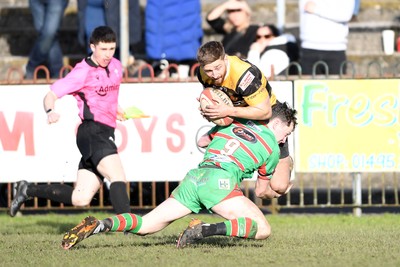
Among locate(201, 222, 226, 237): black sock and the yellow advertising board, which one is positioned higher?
the yellow advertising board

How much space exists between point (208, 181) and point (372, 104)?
527cm

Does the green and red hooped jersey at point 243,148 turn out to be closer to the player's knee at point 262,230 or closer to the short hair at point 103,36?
the player's knee at point 262,230

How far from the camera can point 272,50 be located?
1656cm

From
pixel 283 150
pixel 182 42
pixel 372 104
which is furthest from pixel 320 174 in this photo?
pixel 283 150

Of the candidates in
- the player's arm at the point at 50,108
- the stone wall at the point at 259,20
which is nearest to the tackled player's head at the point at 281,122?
the player's arm at the point at 50,108

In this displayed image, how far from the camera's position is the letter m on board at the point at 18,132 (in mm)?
14867

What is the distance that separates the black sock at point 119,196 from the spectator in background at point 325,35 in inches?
196

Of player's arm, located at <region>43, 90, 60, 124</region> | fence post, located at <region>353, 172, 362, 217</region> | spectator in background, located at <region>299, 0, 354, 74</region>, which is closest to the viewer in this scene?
player's arm, located at <region>43, 90, 60, 124</region>

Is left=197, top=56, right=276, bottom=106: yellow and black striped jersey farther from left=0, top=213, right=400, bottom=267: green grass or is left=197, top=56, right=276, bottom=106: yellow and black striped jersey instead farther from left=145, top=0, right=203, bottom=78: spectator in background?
left=145, top=0, right=203, bottom=78: spectator in background

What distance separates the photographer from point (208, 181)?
10.2 metres

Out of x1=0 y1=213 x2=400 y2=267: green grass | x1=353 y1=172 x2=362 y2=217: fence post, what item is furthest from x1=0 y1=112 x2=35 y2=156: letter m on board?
x1=353 y1=172 x2=362 y2=217: fence post

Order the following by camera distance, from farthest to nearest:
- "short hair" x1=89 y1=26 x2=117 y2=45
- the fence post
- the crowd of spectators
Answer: the crowd of spectators
the fence post
"short hair" x1=89 y1=26 x2=117 y2=45

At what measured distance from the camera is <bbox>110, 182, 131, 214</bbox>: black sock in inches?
487

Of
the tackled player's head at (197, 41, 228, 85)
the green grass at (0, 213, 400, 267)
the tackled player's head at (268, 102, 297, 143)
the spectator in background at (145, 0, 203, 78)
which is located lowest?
the green grass at (0, 213, 400, 267)
